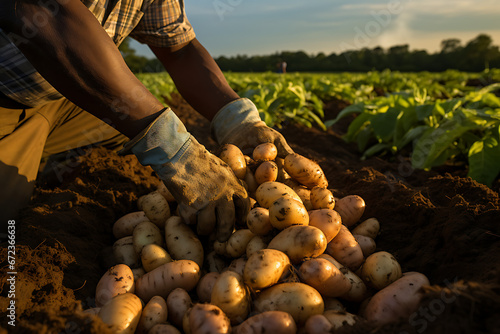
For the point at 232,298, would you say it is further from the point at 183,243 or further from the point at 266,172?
the point at 266,172

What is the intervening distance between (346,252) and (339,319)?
439mm

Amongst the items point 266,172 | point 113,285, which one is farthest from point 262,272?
point 266,172

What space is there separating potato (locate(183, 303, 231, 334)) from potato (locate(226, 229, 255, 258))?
0.47 meters

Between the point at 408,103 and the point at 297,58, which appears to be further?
the point at 297,58

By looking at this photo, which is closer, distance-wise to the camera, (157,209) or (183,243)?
(183,243)

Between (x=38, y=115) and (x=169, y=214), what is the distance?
4.35 ft

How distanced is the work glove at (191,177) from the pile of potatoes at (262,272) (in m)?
0.09

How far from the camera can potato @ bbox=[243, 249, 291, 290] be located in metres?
Result: 1.37

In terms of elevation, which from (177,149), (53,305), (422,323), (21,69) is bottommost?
(53,305)

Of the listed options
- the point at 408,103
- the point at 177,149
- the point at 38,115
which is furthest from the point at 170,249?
the point at 408,103

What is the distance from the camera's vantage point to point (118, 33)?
258cm

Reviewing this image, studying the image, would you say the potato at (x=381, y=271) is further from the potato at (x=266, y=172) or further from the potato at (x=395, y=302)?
the potato at (x=266, y=172)

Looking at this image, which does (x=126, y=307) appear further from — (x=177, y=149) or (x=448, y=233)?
(x=448, y=233)

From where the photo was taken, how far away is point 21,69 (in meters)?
2.09
